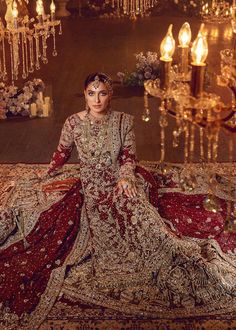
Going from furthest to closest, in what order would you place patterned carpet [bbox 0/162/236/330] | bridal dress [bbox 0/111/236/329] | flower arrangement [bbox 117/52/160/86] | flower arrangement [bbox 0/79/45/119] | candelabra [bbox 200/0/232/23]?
1. candelabra [bbox 200/0/232/23]
2. flower arrangement [bbox 117/52/160/86]
3. flower arrangement [bbox 0/79/45/119]
4. bridal dress [bbox 0/111/236/329]
5. patterned carpet [bbox 0/162/236/330]

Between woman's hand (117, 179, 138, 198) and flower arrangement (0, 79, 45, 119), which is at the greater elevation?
woman's hand (117, 179, 138, 198)

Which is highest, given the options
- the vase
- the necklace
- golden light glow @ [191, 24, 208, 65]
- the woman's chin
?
golden light glow @ [191, 24, 208, 65]

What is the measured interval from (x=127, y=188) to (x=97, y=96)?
707mm

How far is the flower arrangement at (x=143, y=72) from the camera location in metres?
8.79

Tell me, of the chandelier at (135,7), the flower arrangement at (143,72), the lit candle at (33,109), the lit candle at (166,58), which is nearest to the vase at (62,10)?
the chandelier at (135,7)

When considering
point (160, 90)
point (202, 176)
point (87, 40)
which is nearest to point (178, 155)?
point (202, 176)

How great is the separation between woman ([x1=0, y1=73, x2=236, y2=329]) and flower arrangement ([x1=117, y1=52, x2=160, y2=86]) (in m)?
4.43

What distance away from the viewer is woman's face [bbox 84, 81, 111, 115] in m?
4.31

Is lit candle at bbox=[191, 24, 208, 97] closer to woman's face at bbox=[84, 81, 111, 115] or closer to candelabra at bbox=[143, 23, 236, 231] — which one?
candelabra at bbox=[143, 23, 236, 231]

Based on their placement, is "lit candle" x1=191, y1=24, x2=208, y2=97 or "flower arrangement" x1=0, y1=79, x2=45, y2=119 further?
"flower arrangement" x1=0, y1=79, x2=45, y2=119

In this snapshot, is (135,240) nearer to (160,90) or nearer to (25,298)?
(25,298)

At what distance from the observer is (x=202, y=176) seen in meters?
5.33

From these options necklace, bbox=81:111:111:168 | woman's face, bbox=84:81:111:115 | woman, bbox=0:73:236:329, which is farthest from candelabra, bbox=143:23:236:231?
necklace, bbox=81:111:111:168

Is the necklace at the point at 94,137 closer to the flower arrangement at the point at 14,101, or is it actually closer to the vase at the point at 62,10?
the flower arrangement at the point at 14,101
